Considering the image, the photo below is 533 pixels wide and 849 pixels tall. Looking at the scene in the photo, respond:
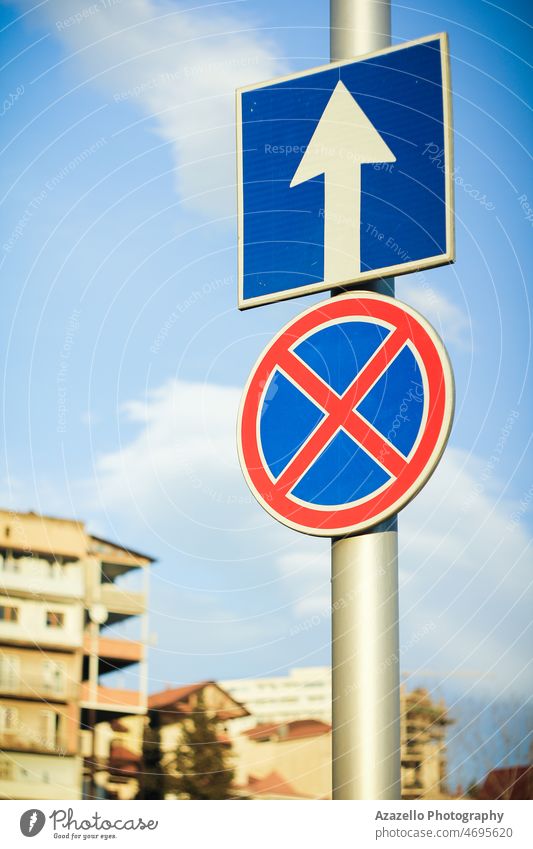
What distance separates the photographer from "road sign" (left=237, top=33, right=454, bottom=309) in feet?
10.2

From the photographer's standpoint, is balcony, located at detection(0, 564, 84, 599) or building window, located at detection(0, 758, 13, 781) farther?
balcony, located at detection(0, 564, 84, 599)

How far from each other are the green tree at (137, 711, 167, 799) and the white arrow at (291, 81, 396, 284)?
22846 millimetres

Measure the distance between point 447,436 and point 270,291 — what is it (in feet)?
2.53

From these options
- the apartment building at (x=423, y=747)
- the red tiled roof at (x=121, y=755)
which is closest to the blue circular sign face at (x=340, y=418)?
the apartment building at (x=423, y=747)

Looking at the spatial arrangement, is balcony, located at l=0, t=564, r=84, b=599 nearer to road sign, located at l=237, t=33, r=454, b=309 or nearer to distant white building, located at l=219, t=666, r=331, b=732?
distant white building, located at l=219, t=666, r=331, b=732

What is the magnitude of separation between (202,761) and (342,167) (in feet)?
→ 85.9

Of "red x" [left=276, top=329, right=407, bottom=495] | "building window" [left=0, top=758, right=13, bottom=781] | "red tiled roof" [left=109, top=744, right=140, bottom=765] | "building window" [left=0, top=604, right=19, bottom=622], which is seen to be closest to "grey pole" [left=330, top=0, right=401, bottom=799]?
"red x" [left=276, top=329, right=407, bottom=495]

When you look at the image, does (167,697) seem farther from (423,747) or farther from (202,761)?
(423,747)

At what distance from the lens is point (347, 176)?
321 cm

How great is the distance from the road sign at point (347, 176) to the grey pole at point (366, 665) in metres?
0.78

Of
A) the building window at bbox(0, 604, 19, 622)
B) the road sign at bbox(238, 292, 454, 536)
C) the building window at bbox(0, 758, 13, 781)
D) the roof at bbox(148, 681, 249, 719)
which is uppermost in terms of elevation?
the building window at bbox(0, 604, 19, 622)

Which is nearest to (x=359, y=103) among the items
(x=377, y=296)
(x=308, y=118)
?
(x=308, y=118)

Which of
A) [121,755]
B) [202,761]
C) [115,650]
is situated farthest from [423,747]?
[121,755]
